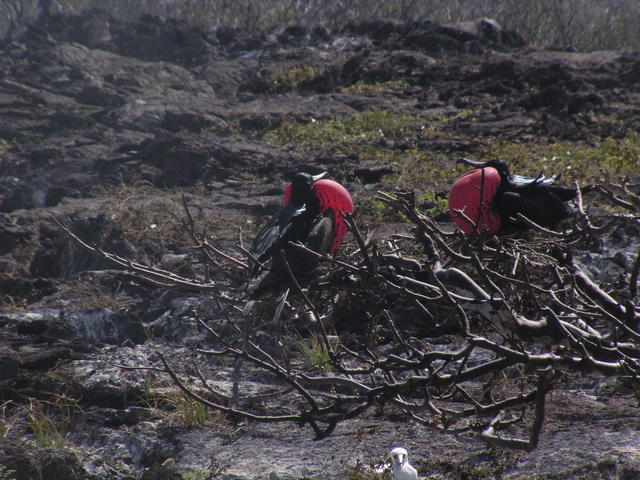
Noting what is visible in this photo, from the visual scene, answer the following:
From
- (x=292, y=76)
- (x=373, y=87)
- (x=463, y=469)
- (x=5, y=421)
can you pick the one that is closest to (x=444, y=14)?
(x=292, y=76)

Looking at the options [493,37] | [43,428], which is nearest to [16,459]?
[43,428]

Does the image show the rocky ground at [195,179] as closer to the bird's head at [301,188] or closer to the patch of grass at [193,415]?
the patch of grass at [193,415]

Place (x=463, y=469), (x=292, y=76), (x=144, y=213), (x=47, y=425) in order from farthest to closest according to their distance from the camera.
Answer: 1. (x=292, y=76)
2. (x=144, y=213)
3. (x=47, y=425)
4. (x=463, y=469)

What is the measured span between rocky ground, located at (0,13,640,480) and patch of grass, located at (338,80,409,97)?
0.03 metres

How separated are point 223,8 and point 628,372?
14.2 metres

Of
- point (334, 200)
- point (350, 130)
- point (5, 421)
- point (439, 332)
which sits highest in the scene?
point (334, 200)

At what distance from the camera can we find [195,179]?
6.41m

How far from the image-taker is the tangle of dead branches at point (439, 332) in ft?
6.07

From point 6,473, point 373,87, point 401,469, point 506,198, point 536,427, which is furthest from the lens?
point 373,87

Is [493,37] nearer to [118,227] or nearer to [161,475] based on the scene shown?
[118,227]

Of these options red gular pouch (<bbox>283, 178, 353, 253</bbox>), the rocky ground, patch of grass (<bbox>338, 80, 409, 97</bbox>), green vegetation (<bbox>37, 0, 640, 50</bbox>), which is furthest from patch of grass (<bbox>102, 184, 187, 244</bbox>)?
green vegetation (<bbox>37, 0, 640, 50</bbox>)

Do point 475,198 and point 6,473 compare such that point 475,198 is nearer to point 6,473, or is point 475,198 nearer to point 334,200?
point 334,200

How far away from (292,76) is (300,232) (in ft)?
24.1

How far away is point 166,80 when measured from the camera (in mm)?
10359
